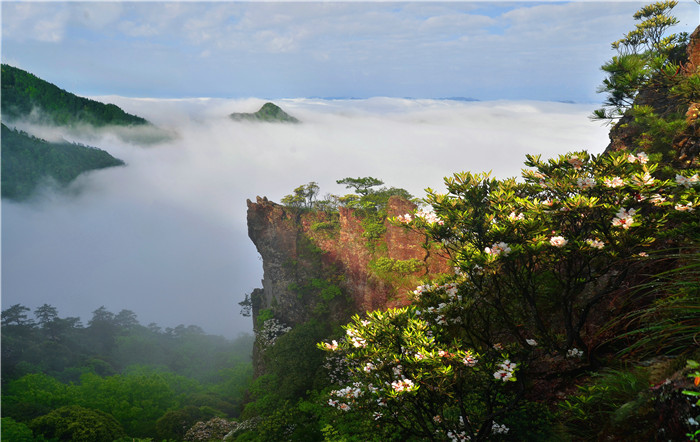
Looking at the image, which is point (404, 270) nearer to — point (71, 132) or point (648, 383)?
point (648, 383)

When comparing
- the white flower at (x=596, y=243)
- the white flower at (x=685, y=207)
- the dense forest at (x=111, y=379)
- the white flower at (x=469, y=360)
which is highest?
the white flower at (x=685, y=207)

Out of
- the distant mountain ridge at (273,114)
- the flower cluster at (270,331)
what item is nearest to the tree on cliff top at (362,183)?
the flower cluster at (270,331)

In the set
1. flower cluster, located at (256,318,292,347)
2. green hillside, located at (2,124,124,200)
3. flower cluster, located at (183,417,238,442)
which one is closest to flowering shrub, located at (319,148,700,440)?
flower cluster, located at (183,417,238,442)

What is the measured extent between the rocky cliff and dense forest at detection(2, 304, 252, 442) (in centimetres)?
982

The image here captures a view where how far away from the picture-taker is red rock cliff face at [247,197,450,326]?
25.3 meters

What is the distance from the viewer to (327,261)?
30.6 metres

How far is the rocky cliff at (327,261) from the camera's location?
2494 cm

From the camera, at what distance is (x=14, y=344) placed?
1673 inches

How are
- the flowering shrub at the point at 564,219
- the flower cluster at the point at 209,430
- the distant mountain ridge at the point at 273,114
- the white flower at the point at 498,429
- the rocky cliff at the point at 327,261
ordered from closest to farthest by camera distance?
the flowering shrub at the point at 564,219, the white flower at the point at 498,429, the flower cluster at the point at 209,430, the rocky cliff at the point at 327,261, the distant mountain ridge at the point at 273,114

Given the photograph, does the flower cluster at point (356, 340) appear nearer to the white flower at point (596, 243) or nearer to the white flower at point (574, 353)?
the white flower at point (574, 353)

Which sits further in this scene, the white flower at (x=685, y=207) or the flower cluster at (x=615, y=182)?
the flower cluster at (x=615, y=182)

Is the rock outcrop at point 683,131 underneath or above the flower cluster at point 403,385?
above

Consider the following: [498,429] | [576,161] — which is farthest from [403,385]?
[576,161]

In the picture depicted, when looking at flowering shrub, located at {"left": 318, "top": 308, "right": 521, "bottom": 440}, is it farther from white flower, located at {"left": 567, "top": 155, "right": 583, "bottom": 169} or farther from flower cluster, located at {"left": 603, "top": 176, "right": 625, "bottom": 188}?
white flower, located at {"left": 567, "top": 155, "right": 583, "bottom": 169}
